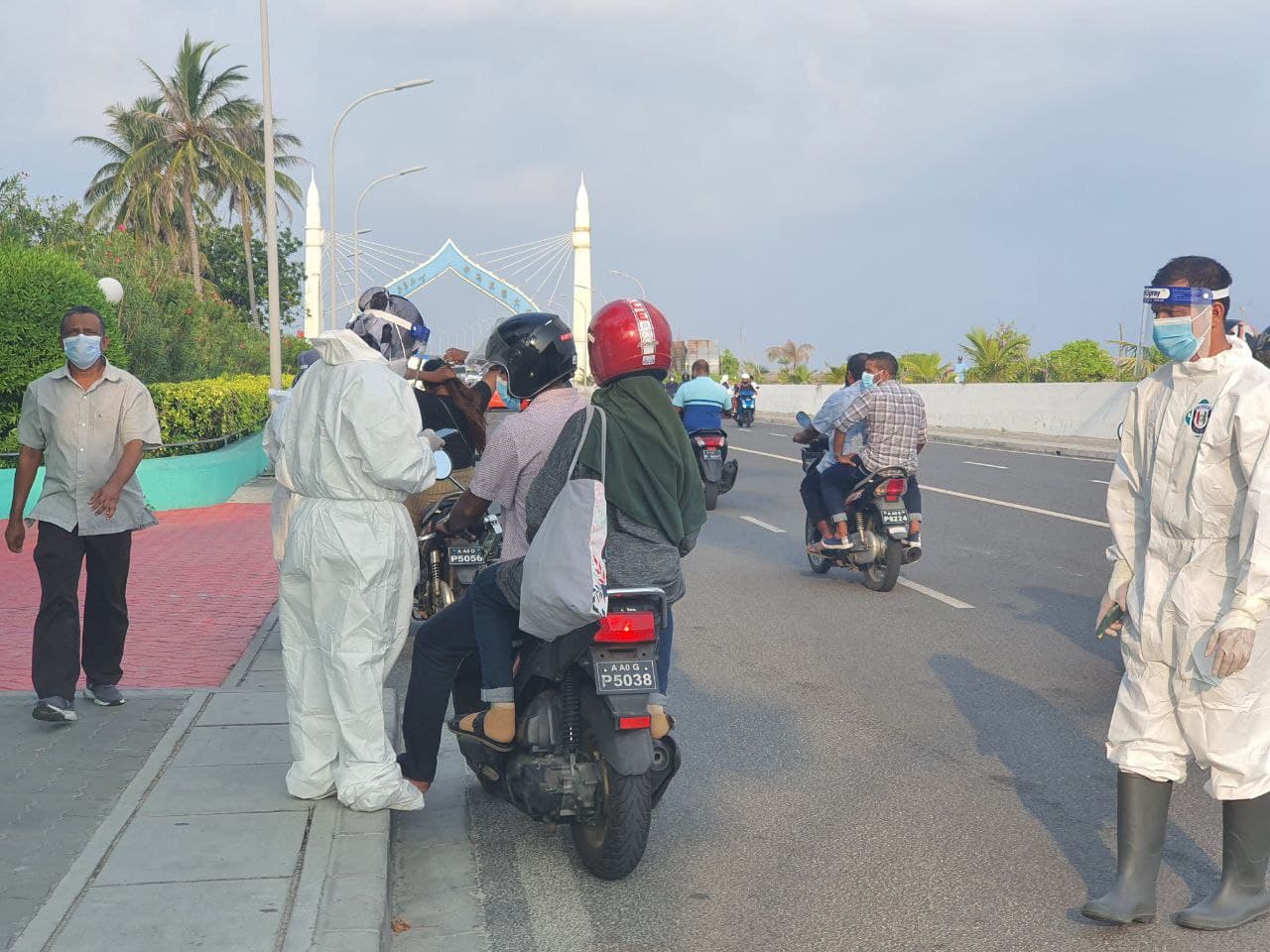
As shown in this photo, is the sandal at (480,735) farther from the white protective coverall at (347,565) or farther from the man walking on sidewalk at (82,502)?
the man walking on sidewalk at (82,502)

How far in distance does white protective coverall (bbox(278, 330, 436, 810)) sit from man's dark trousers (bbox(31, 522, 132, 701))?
5.89 ft

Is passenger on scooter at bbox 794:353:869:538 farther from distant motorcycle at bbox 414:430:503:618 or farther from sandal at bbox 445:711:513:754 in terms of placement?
sandal at bbox 445:711:513:754

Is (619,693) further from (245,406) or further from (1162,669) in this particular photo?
(245,406)

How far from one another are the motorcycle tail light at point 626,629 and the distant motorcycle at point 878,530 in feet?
20.0

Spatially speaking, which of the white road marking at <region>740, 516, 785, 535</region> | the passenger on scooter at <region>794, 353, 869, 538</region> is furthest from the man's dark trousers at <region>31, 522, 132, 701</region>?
the white road marking at <region>740, 516, 785, 535</region>

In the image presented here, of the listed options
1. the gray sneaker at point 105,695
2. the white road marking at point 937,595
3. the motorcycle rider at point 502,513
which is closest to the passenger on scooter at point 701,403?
the white road marking at point 937,595

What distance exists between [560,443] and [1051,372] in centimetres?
3837

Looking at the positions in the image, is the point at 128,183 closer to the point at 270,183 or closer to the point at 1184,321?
the point at 270,183

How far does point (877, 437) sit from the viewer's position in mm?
10141

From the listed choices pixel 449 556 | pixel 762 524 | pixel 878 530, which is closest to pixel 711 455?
pixel 762 524

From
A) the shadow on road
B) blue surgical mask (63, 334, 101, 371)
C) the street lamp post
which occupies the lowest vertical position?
the shadow on road

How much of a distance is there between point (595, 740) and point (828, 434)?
259 inches

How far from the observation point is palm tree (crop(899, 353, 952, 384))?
49.4 metres

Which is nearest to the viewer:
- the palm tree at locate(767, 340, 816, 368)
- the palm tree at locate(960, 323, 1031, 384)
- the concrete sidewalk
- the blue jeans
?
the concrete sidewalk
